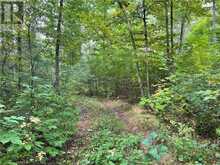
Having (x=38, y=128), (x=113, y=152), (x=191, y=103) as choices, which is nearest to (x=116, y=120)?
(x=191, y=103)

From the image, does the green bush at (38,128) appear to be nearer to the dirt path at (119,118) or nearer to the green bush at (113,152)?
the dirt path at (119,118)

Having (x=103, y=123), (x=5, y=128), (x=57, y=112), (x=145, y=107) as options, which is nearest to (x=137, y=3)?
(x=145, y=107)

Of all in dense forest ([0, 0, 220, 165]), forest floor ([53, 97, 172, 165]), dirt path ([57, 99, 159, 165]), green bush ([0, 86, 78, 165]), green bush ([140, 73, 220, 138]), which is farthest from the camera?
dirt path ([57, 99, 159, 165])

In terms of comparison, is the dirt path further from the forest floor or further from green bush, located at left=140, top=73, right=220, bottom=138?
green bush, located at left=140, top=73, right=220, bottom=138

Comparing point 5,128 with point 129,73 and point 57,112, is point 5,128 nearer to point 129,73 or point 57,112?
point 57,112

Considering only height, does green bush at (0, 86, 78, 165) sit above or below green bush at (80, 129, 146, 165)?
above

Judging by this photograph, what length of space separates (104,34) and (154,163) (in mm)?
8512

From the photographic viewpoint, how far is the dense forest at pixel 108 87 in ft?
19.2

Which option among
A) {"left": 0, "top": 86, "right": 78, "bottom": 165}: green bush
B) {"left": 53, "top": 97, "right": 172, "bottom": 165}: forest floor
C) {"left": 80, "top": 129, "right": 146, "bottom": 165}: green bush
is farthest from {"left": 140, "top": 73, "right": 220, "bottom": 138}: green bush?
{"left": 0, "top": 86, "right": 78, "bottom": 165}: green bush

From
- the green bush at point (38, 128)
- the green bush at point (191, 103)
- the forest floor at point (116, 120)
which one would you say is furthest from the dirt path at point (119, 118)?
the green bush at point (191, 103)

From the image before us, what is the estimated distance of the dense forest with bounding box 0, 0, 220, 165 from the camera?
586cm

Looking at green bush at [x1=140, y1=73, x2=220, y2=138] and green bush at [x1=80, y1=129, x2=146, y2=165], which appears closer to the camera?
green bush at [x1=80, y1=129, x2=146, y2=165]

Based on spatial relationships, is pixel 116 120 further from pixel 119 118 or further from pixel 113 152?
pixel 113 152

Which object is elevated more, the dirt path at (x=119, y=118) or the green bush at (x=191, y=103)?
the green bush at (x=191, y=103)
